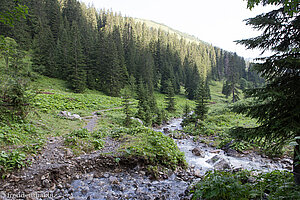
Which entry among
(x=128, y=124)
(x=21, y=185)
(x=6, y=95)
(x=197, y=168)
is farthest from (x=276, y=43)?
(x=128, y=124)

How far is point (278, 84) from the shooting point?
167 inches

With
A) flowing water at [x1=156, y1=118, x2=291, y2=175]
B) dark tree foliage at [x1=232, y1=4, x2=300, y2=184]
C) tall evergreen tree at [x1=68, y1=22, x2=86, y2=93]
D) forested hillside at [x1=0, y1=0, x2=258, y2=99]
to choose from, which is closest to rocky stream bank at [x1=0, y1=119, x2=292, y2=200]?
flowing water at [x1=156, y1=118, x2=291, y2=175]

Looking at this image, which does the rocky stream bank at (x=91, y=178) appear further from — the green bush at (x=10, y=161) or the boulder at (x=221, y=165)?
the green bush at (x=10, y=161)

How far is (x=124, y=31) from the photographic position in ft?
276

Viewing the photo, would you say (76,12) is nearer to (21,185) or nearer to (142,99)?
(142,99)

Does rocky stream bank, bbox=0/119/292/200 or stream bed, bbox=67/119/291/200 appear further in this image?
stream bed, bbox=67/119/291/200

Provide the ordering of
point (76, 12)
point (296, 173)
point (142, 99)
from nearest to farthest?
point (296, 173) → point (142, 99) → point (76, 12)

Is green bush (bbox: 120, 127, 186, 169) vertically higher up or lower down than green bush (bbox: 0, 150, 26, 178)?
lower down

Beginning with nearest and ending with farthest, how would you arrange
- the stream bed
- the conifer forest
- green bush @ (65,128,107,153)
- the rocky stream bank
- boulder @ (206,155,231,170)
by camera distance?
the conifer forest, the rocky stream bank, the stream bed, green bush @ (65,128,107,153), boulder @ (206,155,231,170)

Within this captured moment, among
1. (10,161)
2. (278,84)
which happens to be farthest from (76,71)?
(278,84)

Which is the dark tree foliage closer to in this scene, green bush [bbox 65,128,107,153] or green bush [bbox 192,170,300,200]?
green bush [bbox 192,170,300,200]

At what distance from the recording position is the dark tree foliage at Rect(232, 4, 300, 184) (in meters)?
3.71

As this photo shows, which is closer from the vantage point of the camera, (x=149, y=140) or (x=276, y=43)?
(x=276, y=43)

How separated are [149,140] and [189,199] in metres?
4.18
